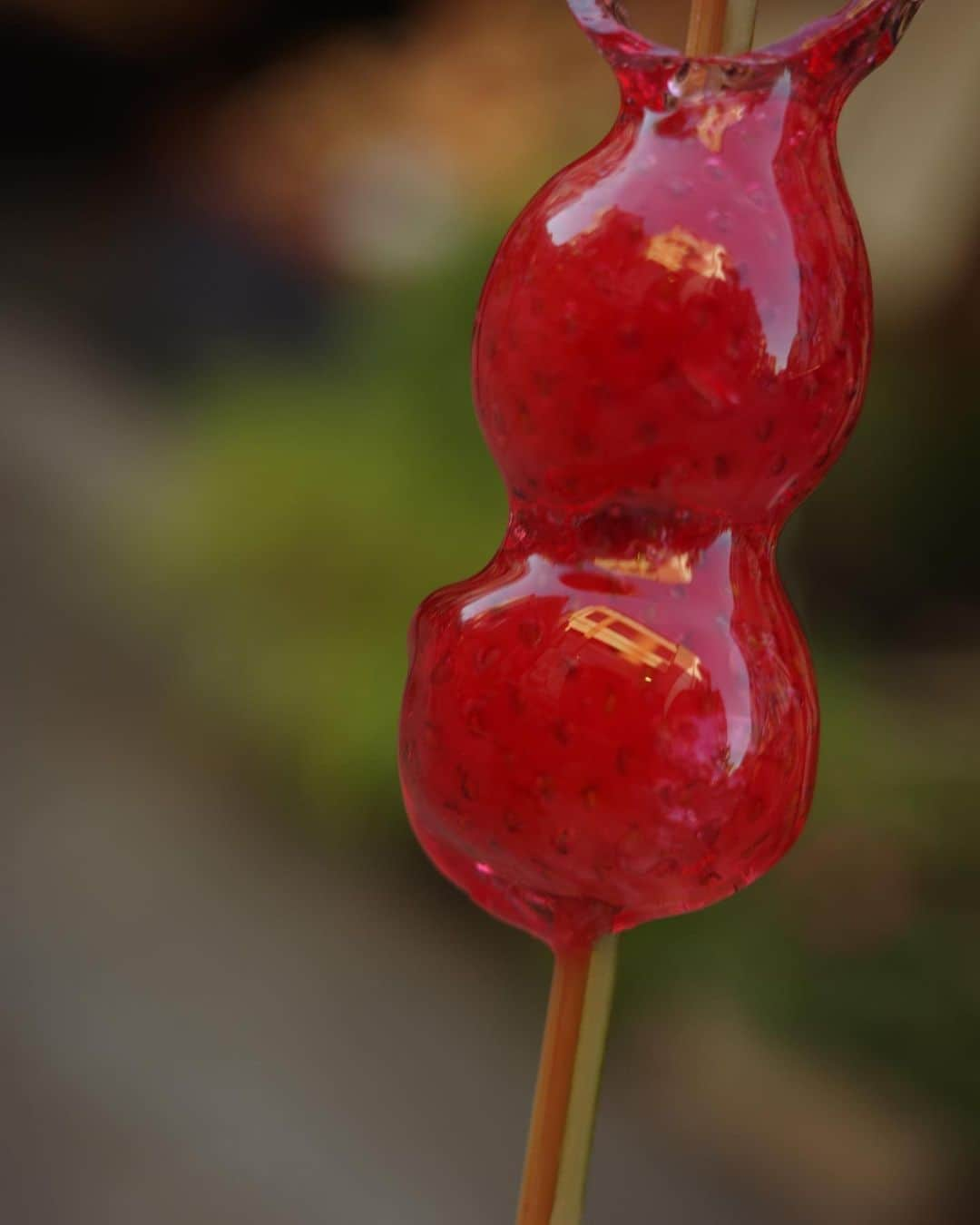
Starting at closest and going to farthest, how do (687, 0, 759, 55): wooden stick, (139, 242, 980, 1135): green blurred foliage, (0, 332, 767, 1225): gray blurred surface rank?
1. (687, 0, 759, 55): wooden stick
2. (139, 242, 980, 1135): green blurred foliage
3. (0, 332, 767, 1225): gray blurred surface

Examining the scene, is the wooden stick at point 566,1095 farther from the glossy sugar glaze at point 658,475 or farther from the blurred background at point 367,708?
the blurred background at point 367,708

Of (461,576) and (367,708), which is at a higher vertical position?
(461,576)

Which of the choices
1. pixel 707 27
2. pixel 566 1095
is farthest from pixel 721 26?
pixel 566 1095

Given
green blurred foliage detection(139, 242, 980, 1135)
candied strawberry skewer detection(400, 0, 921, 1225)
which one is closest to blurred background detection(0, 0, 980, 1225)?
green blurred foliage detection(139, 242, 980, 1135)

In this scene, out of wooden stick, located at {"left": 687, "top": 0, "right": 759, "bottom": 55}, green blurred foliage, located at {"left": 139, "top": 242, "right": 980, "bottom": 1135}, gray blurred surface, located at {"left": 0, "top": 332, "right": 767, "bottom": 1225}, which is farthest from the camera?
gray blurred surface, located at {"left": 0, "top": 332, "right": 767, "bottom": 1225}

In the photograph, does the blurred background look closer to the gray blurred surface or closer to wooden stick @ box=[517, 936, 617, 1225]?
the gray blurred surface

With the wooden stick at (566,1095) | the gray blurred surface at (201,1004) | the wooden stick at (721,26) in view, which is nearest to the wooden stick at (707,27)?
the wooden stick at (721,26)

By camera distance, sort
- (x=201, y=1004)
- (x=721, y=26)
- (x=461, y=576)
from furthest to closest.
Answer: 1. (x=201, y=1004)
2. (x=461, y=576)
3. (x=721, y=26)

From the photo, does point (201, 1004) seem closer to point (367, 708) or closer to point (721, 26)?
point (367, 708)

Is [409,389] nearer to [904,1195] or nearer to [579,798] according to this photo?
[904,1195]
